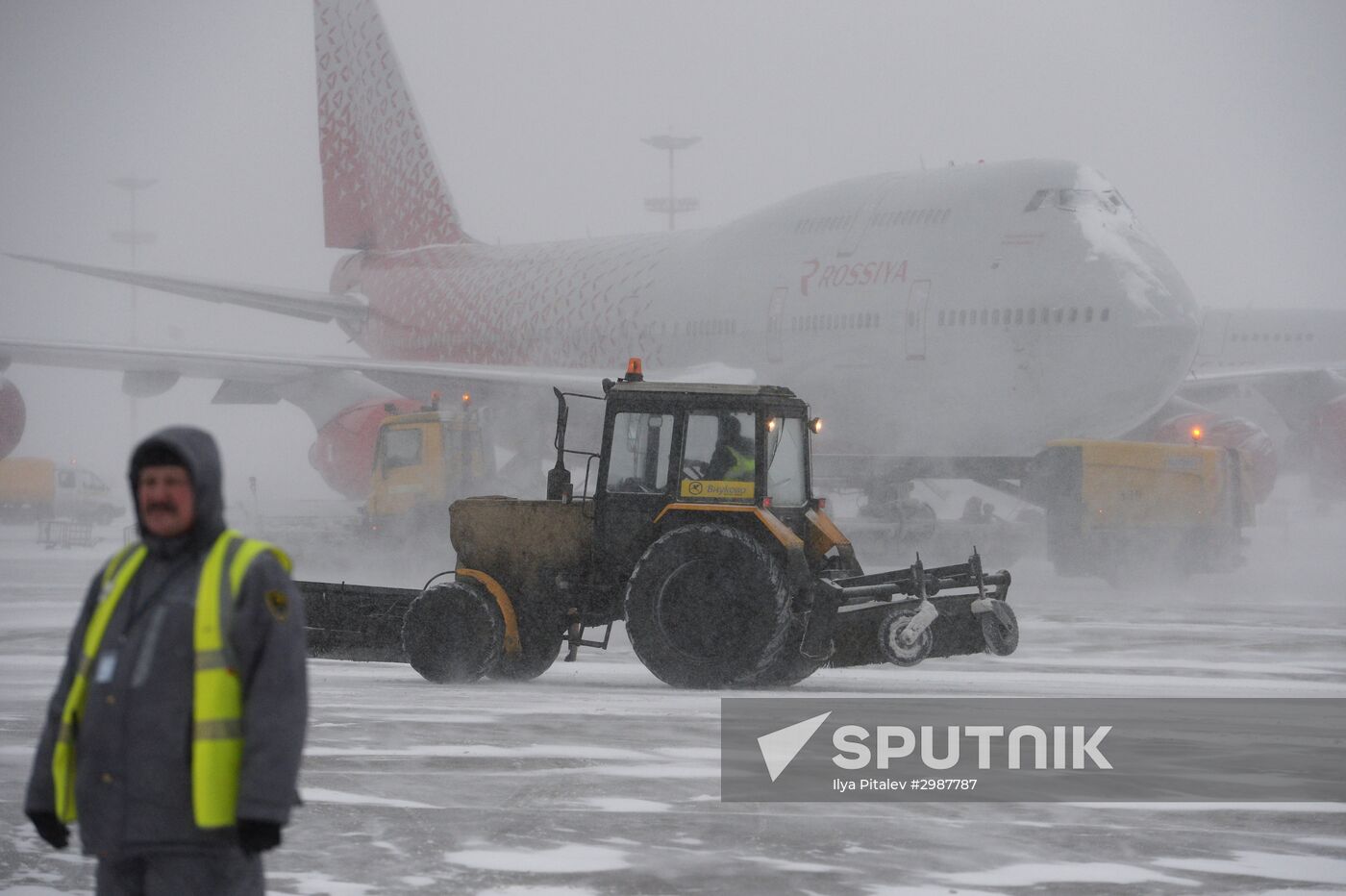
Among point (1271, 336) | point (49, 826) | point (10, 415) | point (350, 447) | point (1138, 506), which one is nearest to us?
point (49, 826)

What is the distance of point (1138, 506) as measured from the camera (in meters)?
19.2

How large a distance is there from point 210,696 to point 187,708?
78 mm

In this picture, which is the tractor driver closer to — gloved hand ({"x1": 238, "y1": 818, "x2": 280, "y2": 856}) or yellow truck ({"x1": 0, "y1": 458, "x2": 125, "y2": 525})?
gloved hand ({"x1": 238, "y1": 818, "x2": 280, "y2": 856})

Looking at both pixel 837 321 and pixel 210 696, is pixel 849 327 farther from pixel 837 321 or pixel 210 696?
pixel 210 696

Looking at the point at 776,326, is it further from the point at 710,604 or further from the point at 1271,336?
the point at 1271,336

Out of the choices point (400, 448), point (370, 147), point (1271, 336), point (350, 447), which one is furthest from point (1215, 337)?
point (400, 448)

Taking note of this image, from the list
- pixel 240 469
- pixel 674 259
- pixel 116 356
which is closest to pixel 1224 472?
pixel 674 259

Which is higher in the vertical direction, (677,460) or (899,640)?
(677,460)

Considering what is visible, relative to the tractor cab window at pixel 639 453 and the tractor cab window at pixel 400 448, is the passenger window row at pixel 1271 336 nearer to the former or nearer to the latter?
the tractor cab window at pixel 400 448

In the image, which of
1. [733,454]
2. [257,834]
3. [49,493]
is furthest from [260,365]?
[257,834]

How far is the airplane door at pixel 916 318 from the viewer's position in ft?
69.7

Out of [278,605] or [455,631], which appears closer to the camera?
[278,605]

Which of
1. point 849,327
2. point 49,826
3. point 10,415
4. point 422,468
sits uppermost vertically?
point 849,327

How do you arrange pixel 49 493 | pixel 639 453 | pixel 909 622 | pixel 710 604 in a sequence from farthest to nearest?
pixel 49 493 → pixel 639 453 → pixel 710 604 → pixel 909 622
